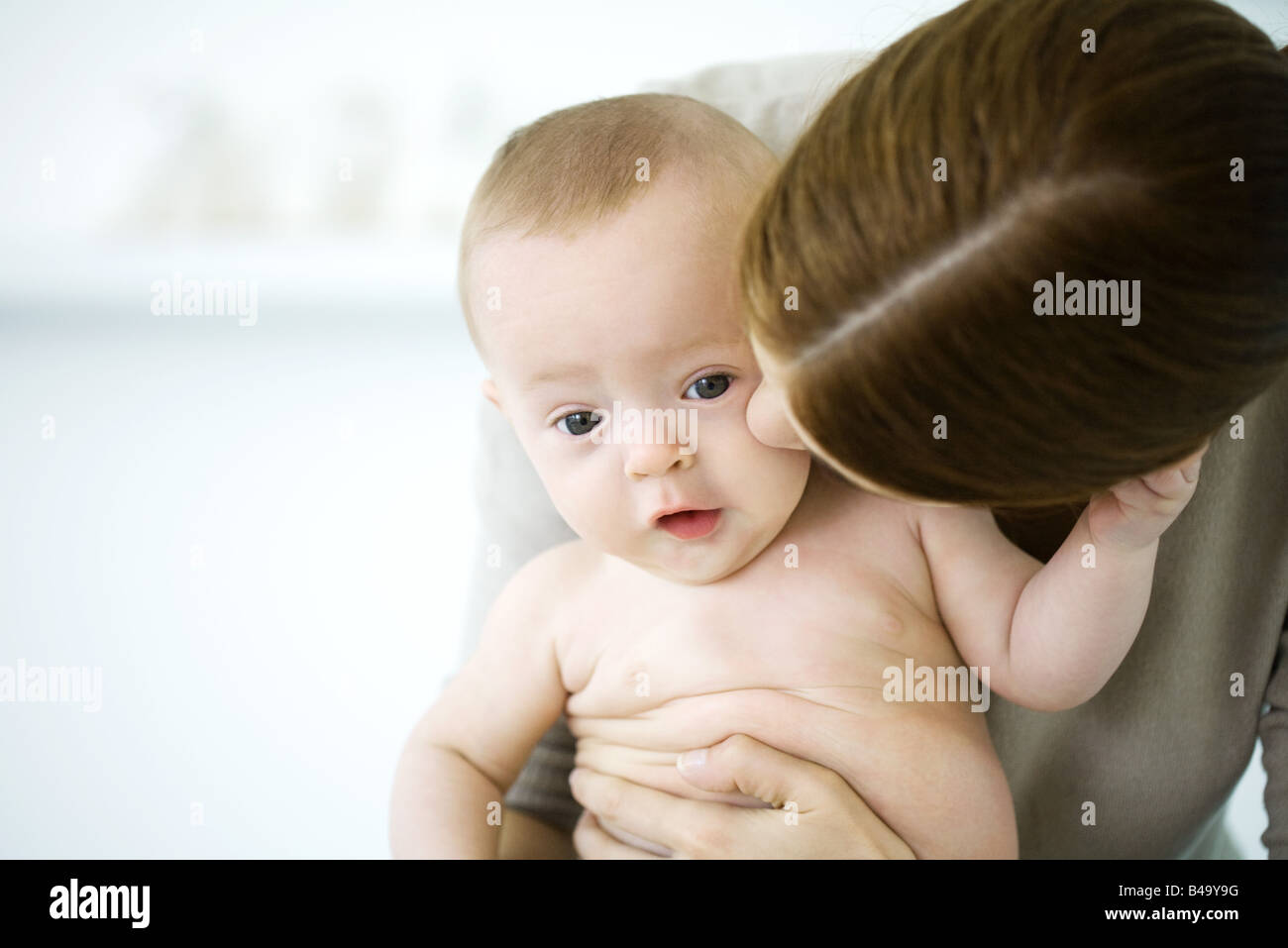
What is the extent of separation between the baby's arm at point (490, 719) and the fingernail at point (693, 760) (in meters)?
0.17

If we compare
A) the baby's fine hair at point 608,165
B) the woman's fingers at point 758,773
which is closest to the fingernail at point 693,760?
the woman's fingers at point 758,773

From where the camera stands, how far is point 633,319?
0.78m

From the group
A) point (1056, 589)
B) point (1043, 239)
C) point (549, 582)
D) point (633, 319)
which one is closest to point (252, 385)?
point (549, 582)

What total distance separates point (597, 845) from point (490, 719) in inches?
6.1

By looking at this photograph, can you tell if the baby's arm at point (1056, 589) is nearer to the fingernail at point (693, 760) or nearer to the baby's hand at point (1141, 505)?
the baby's hand at point (1141, 505)

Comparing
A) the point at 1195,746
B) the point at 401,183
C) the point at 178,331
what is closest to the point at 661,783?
the point at 1195,746

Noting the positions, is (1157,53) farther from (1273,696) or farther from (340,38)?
(340,38)

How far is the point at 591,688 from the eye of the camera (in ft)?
3.19

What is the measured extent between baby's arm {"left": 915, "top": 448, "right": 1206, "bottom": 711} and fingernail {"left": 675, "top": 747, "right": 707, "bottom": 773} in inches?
9.5

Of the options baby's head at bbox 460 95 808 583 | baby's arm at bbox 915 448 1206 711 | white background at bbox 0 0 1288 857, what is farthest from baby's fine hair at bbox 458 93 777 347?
white background at bbox 0 0 1288 857

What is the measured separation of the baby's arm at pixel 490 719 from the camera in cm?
98

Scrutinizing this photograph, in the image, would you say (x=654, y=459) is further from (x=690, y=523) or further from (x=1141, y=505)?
(x=1141, y=505)

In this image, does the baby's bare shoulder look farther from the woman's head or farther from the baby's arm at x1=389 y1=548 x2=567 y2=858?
the woman's head
